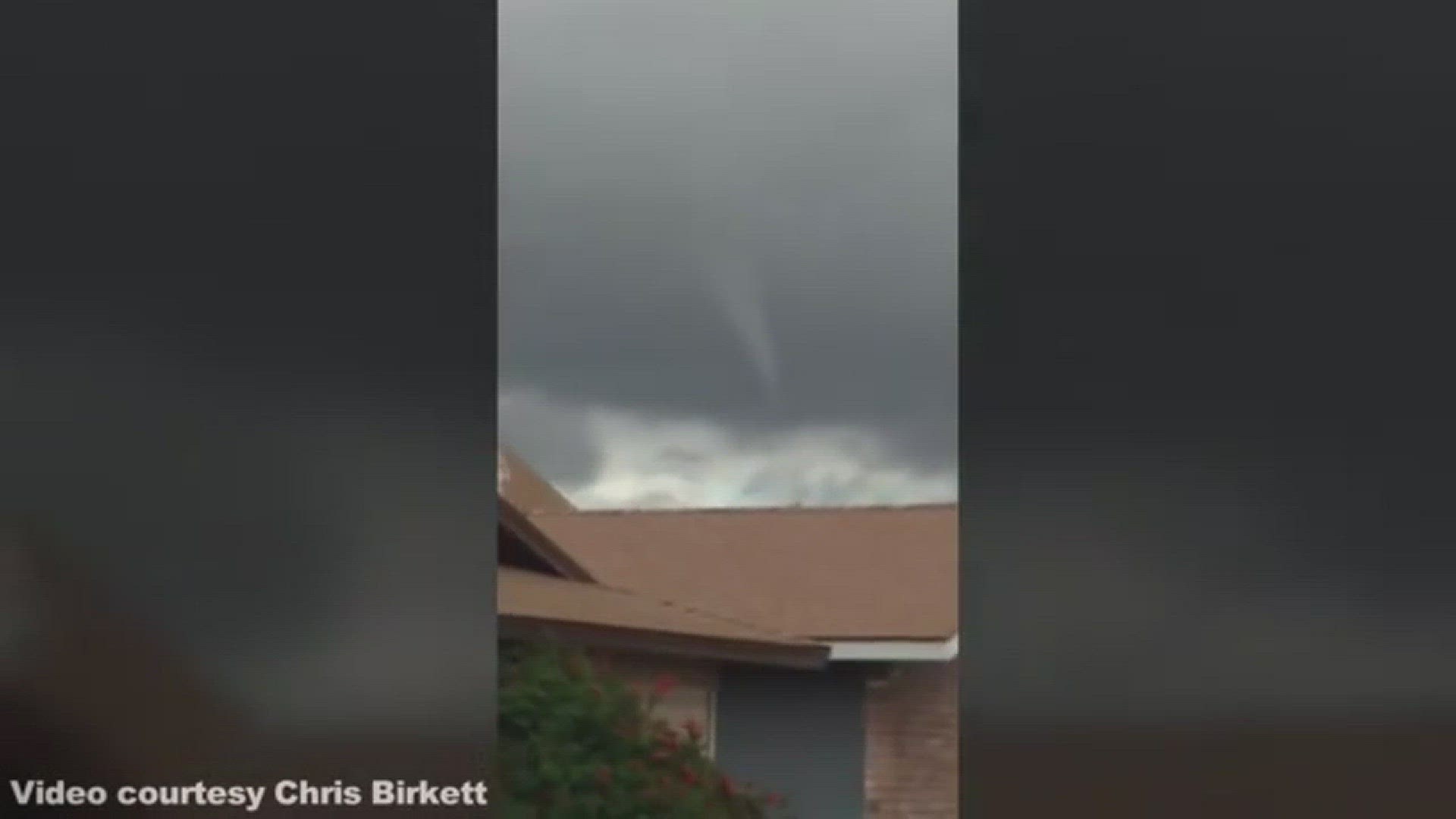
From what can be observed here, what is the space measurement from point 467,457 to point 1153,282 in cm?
194

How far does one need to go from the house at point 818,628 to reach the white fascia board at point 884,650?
0.03 feet

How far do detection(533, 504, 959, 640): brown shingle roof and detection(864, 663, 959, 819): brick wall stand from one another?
0.51 m

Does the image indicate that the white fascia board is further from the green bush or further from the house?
the green bush

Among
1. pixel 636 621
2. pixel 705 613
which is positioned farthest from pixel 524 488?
pixel 705 613

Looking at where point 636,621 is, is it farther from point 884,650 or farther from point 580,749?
point 580,749

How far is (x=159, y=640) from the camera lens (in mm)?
6438

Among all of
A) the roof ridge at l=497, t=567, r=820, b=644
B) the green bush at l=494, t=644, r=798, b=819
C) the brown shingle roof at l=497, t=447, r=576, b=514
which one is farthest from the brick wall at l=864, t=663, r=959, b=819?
the green bush at l=494, t=644, r=798, b=819

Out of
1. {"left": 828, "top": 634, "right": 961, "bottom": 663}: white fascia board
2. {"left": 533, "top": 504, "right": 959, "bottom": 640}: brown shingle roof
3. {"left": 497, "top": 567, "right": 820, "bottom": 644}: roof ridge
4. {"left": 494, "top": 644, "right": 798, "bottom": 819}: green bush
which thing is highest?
{"left": 533, "top": 504, "right": 959, "bottom": 640}: brown shingle roof

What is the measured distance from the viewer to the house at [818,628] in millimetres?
15562

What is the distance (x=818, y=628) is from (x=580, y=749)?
7.91 m

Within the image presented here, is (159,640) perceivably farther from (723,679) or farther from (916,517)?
(916,517)

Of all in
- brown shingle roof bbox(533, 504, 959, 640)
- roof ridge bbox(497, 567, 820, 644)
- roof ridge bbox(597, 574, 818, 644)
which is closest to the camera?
roof ridge bbox(497, 567, 820, 644)

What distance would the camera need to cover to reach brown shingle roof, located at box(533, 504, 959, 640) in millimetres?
16734

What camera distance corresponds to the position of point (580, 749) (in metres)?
8.82
